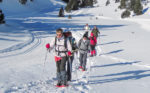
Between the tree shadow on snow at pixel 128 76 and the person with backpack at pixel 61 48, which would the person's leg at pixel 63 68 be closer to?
the person with backpack at pixel 61 48

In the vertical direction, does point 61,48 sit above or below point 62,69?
above

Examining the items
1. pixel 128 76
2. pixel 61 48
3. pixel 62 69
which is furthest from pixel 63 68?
pixel 128 76

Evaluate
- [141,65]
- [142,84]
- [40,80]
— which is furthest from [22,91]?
[141,65]

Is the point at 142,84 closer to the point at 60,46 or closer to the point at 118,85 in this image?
the point at 118,85

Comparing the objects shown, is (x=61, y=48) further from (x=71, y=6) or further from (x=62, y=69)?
(x=71, y=6)

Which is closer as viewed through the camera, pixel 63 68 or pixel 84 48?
pixel 63 68

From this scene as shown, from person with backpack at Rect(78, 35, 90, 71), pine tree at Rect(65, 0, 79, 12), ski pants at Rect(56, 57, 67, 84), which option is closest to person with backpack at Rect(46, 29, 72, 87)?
ski pants at Rect(56, 57, 67, 84)

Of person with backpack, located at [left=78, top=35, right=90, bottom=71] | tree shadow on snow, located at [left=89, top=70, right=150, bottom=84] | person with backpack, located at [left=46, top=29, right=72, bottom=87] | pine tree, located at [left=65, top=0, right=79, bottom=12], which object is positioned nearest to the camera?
person with backpack, located at [left=46, top=29, right=72, bottom=87]

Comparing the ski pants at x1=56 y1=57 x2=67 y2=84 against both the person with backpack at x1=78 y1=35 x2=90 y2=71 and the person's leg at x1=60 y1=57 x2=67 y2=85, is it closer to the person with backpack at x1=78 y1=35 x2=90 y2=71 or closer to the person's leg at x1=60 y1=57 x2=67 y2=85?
the person's leg at x1=60 y1=57 x2=67 y2=85

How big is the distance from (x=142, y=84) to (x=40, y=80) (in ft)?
13.8

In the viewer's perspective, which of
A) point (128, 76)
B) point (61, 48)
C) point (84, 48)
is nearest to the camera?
point (61, 48)

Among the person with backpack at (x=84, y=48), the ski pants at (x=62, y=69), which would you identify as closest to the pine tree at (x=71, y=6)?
the person with backpack at (x=84, y=48)

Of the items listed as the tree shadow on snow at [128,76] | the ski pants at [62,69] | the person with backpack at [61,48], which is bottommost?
the tree shadow on snow at [128,76]

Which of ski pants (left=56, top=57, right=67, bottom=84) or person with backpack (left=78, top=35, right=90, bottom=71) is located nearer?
ski pants (left=56, top=57, right=67, bottom=84)
